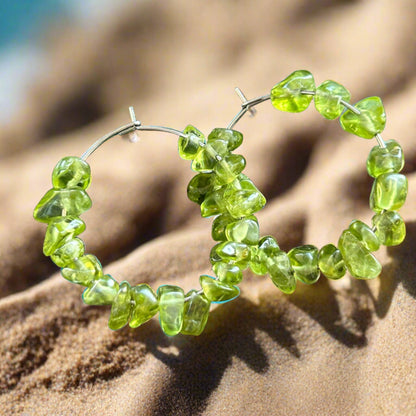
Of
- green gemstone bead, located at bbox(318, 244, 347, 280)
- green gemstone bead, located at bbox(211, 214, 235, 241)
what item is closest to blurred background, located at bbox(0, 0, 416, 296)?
green gemstone bead, located at bbox(211, 214, 235, 241)

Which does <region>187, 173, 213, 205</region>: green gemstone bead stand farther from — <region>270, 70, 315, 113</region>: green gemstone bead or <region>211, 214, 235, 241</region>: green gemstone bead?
<region>270, 70, 315, 113</region>: green gemstone bead

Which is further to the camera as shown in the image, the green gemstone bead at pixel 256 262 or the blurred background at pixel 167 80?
the blurred background at pixel 167 80

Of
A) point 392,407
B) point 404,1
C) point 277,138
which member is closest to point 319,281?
point 392,407

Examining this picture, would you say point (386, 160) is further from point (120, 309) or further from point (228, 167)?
point (120, 309)

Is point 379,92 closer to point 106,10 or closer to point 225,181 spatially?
point 225,181

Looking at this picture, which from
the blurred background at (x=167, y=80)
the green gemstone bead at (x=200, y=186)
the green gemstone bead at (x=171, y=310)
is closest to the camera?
the green gemstone bead at (x=171, y=310)

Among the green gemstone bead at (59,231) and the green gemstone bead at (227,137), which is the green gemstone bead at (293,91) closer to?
the green gemstone bead at (227,137)

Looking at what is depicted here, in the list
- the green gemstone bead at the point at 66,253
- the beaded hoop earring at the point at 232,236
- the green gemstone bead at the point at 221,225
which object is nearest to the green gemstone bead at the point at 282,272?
the beaded hoop earring at the point at 232,236

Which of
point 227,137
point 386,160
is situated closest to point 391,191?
point 386,160
